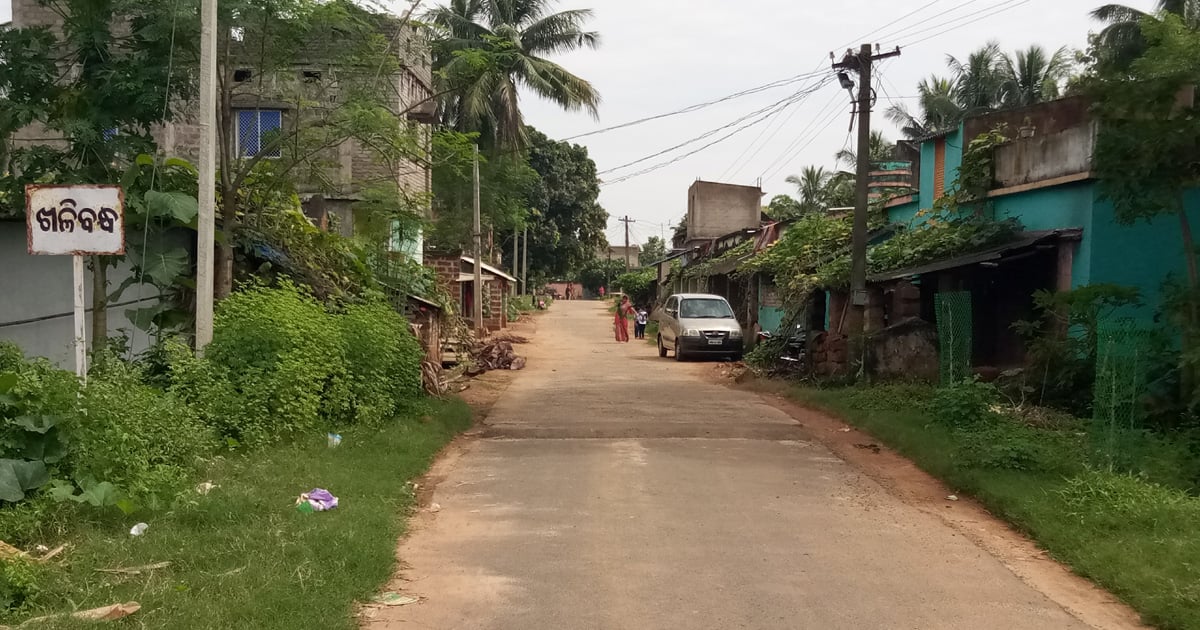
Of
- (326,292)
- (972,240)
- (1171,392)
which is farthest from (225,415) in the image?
(972,240)

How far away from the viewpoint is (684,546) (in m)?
6.26

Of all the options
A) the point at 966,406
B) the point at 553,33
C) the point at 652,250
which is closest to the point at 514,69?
the point at 553,33

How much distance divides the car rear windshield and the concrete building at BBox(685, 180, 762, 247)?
2539cm

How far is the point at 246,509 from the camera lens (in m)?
6.22

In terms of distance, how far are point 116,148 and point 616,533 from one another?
681 cm

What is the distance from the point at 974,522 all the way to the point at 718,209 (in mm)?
44488

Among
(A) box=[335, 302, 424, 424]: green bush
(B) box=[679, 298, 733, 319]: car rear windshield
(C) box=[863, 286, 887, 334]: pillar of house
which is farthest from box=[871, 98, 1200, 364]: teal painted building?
(B) box=[679, 298, 733, 319]: car rear windshield

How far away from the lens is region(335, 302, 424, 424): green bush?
403 inches

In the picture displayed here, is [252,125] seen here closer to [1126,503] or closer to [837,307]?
[837,307]

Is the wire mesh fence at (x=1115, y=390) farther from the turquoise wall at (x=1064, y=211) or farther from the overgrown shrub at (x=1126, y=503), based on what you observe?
the turquoise wall at (x=1064, y=211)

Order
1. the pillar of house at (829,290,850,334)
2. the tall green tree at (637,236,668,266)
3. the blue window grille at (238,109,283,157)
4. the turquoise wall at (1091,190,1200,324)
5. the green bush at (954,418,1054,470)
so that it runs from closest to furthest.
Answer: the green bush at (954,418,1054,470)
the turquoise wall at (1091,190,1200,324)
the pillar of house at (829,290,850,334)
the blue window grille at (238,109,283,157)
the tall green tree at (637,236,668,266)

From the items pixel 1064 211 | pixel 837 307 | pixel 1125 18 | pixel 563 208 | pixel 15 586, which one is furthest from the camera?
pixel 563 208

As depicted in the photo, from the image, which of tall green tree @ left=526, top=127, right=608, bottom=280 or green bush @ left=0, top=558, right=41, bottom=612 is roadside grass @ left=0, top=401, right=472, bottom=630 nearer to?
green bush @ left=0, top=558, right=41, bottom=612

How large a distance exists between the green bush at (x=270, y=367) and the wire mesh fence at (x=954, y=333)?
7687 millimetres
